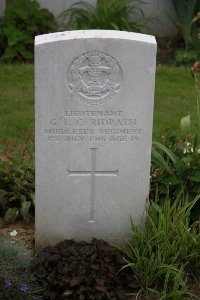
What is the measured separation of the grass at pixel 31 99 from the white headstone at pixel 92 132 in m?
2.13

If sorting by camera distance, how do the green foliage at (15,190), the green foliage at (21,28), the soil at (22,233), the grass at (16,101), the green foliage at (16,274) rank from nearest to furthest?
1. the green foliage at (16,274)
2. the soil at (22,233)
3. the green foliage at (15,190)
4. the grass at (16,101)
5. the green foliage at (21,28)

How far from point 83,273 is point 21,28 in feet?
16.2

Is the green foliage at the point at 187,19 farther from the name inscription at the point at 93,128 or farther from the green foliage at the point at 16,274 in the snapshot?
the green foliage at the point at 16,274

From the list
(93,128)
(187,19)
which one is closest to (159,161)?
(93,128)

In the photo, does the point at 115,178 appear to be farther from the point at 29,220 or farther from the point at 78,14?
the point at 78,14

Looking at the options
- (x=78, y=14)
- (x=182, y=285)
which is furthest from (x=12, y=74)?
(x=182, y=285)

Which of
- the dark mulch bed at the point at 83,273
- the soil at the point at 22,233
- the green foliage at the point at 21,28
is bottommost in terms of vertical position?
the dark mulch bed at the point at 83,273

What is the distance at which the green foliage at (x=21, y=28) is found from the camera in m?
8.61

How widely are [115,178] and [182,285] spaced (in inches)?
29.9

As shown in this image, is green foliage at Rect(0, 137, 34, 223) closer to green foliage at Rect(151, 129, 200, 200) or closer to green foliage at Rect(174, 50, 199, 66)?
green foliage at Rect(151, 129, 200, 200)

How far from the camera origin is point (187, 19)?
9.06m

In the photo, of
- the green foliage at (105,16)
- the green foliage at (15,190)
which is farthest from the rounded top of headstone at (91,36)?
the green foliage at (105,16)

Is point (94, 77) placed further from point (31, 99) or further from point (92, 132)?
point (31, 99)

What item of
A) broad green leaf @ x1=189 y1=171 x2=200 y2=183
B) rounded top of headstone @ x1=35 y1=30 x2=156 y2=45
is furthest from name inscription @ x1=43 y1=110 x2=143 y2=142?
broad green leaf @ x1=189 y1=171 x2=200 y2=183
